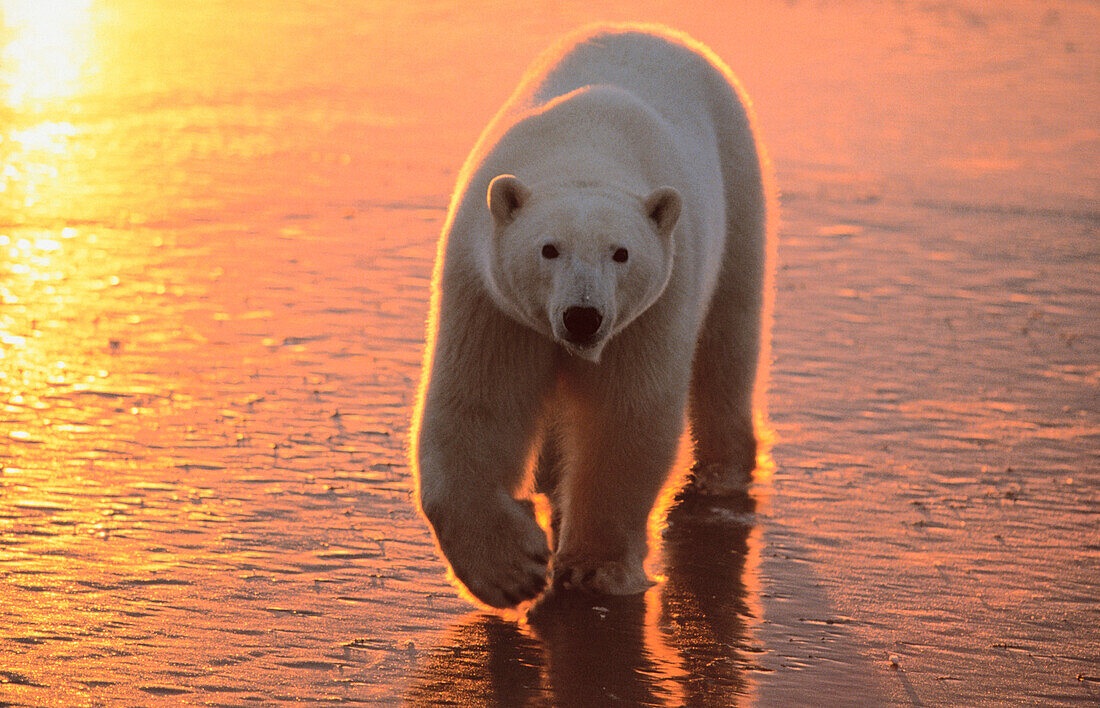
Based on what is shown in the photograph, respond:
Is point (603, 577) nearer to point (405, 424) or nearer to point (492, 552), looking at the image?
point (492, 552)

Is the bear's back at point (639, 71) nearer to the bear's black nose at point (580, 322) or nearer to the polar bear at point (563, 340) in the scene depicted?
the polar bear at point (563, 340)

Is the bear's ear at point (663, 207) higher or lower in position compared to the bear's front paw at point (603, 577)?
higher

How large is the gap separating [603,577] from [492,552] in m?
0.51

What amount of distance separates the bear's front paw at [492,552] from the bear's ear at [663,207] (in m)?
0.96

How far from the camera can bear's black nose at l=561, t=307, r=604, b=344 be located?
4.26 m

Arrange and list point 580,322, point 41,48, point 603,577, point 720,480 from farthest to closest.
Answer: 1. point 41,48
2. point 720,480
3. point 603,577
4. point 580,322

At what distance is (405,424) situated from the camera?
6469mm

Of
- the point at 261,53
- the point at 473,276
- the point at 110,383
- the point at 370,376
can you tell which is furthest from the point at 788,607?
the point at 261,53

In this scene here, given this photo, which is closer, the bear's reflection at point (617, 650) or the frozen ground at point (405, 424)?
the bear's reflection at point (617, 650)

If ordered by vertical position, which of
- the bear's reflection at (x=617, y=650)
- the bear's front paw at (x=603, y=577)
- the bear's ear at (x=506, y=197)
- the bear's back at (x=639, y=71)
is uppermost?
the bear's back at (x=639, y=71)

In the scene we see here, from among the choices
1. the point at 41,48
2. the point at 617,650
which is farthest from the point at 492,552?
the point at 41,48

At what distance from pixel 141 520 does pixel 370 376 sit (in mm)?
1852

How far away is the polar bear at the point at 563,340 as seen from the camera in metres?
4.50

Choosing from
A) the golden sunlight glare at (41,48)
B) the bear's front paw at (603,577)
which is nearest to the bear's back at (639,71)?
the bear's front paw at (603,577)
